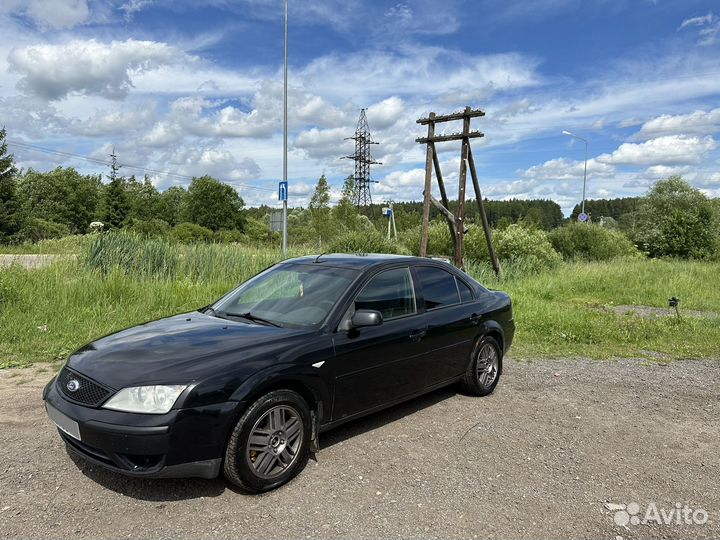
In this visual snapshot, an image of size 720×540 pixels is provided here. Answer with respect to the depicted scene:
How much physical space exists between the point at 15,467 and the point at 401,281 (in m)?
3.31

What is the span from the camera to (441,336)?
498 cm

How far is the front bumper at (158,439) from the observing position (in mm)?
3088

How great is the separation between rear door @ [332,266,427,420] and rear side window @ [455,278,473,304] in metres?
0.83

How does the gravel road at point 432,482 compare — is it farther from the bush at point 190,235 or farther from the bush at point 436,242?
the bush at point 436,242

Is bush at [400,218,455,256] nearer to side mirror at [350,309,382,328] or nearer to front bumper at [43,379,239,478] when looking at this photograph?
side mirror at [350,309,382,328]

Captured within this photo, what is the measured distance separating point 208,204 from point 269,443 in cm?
6940

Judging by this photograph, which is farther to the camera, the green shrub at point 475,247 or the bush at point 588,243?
the bush at point 588,243

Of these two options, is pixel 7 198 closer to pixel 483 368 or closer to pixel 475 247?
pixel 475 247

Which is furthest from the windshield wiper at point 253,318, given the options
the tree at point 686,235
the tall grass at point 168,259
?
the tree at point 686,235

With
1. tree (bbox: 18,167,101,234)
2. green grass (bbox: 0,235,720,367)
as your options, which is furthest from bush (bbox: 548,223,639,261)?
tree (bbox: 18,167,101,234)

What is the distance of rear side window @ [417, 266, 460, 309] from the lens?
16.7ft

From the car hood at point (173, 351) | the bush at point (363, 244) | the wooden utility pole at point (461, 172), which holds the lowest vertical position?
the car hood at point (173, 351)

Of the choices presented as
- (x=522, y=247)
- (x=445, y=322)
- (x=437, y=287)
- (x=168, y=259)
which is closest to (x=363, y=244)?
(x=168, y=259)

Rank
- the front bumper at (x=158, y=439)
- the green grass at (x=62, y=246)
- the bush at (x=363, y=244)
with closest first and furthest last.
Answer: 1. the front bumper at (x=158, y=439)
2. the green grass at (x=62, y=246)
3. the bush at (x=363, y=244)
